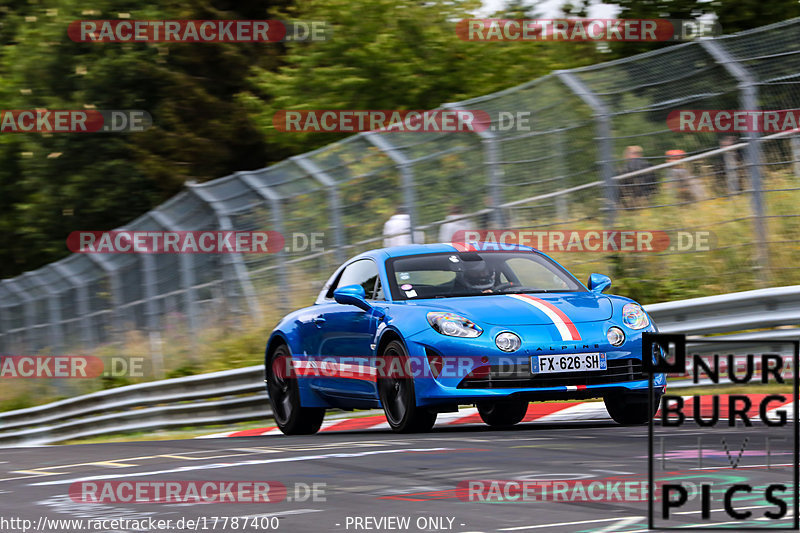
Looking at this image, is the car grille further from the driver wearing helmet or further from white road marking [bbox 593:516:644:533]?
white road marking [bbox 593:516:644:533]

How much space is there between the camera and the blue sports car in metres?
8.95

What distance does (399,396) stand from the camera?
9453mm

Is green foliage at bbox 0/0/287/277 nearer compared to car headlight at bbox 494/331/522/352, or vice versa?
car headlight at bbox 494/331/522/352

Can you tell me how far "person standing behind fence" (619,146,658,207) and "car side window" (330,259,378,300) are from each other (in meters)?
3.28

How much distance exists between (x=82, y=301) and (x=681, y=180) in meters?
12.8

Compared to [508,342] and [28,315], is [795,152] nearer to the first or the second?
[508,342]

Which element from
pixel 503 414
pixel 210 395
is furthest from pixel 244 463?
pixel 210 395

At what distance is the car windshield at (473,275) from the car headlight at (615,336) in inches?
37.3

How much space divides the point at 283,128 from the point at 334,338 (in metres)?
23.0

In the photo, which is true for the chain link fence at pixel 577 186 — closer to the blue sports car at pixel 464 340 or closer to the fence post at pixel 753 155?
the fence post at pixel 753 155

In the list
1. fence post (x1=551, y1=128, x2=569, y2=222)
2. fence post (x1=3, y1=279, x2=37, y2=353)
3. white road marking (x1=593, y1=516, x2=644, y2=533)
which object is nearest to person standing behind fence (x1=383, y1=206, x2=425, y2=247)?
fence post (x1=551, y1=128, x2=569, y2=222)

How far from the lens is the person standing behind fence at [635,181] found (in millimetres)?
12984

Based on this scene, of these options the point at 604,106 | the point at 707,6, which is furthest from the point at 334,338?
the point at 707,6

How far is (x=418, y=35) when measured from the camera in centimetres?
3244
